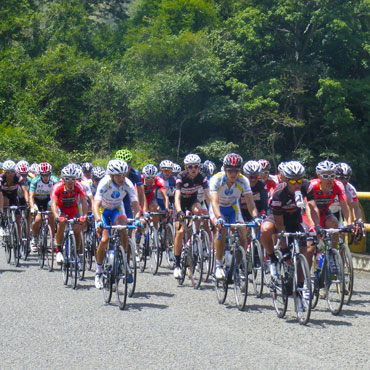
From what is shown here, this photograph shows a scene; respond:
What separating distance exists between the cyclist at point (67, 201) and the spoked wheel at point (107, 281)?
195cm

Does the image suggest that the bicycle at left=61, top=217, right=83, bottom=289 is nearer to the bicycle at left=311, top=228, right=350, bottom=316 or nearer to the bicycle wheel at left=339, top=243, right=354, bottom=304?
the bicycle at left=311, top=228, right=350, bottom=316

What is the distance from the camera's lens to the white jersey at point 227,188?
37.7 feet

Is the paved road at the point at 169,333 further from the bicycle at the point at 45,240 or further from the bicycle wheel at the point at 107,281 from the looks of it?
the bicycle at the point at 45,240

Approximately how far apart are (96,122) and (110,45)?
19546 mm

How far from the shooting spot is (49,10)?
63281mm

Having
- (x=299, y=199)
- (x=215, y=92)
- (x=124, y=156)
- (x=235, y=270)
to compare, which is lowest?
(x=235, y=270)

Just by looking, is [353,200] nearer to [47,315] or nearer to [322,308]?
[322,308]

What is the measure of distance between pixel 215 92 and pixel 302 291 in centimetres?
3873

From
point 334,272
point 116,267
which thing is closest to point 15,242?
point 116,267

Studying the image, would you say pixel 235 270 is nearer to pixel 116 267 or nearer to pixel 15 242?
pixel 116 267

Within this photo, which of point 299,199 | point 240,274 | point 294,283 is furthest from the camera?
point 240,274

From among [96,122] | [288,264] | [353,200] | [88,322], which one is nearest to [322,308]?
[288,264]

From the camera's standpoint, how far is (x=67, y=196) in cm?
1383

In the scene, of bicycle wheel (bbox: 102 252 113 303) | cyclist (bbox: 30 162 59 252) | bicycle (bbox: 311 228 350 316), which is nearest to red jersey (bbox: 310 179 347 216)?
bicycle (bbox: 311 228 350 316)
